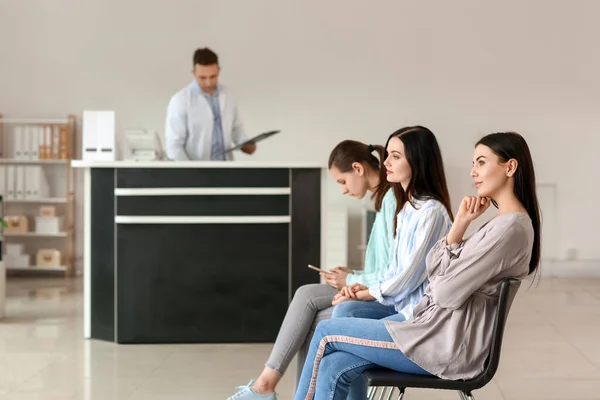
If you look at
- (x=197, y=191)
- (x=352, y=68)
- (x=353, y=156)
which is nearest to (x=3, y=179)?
(x=352, y=68)

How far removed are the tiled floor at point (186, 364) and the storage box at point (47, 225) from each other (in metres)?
1.93

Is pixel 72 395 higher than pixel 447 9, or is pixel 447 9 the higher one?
pixel 447 9

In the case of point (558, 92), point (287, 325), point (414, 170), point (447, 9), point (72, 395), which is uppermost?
point (447, 9)

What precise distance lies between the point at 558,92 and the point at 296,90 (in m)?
2.33

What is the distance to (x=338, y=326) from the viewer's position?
2.30 meters

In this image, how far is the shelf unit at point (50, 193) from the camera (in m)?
7.66

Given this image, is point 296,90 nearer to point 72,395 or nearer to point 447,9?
point 447,9

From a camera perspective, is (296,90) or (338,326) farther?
(296,90)

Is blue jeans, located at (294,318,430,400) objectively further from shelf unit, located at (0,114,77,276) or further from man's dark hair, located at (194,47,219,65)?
shelf unit, located at (0,114,77,276)

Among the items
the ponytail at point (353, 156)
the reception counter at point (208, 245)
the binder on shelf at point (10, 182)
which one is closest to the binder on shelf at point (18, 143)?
the binder on shelf at point (10, 182)

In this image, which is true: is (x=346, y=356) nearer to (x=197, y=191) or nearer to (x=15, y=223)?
(x=197, y=191)

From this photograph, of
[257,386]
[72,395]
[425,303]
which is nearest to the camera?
[425,303]

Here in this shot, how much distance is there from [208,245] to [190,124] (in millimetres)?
1003

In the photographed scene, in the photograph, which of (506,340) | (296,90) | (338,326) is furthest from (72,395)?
(296,90)
